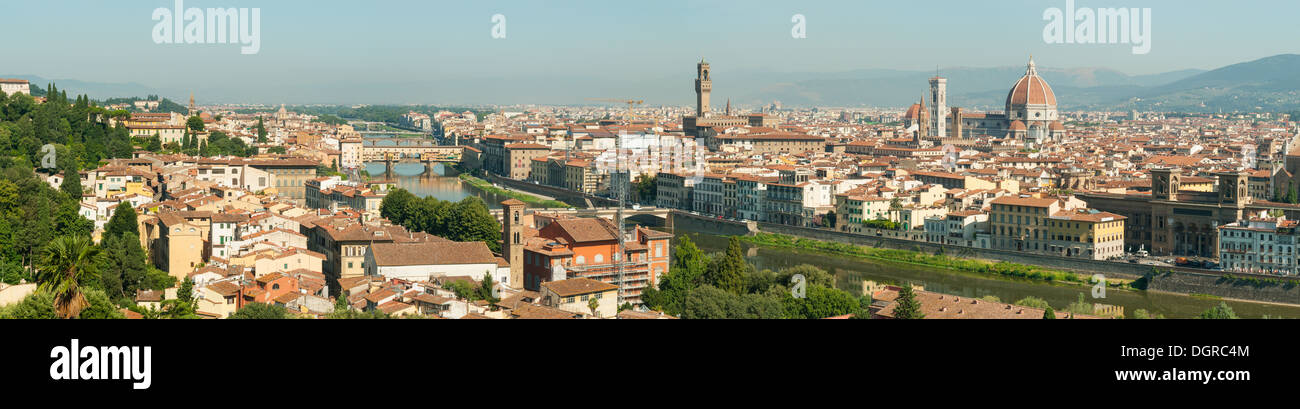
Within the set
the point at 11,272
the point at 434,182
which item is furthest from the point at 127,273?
the point at 434,182

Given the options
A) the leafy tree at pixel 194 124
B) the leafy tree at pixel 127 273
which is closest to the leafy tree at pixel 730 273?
the leafy tree at pixel 127 273

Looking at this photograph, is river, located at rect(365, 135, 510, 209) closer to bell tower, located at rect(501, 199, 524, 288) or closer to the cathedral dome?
bell tower, located at rect(501, 199, 524, 288)

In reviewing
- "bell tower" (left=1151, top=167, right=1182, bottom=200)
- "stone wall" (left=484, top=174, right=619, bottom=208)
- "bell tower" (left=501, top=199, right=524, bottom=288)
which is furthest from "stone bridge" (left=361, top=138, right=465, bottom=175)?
"bell tower" (left=501, top=199, right=524, bottom=288)

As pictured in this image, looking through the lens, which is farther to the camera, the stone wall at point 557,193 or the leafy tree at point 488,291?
the stone wall at point 557,193

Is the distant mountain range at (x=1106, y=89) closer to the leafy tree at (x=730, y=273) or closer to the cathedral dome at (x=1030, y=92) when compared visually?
the cathedral dome at (x=1030, y=92)

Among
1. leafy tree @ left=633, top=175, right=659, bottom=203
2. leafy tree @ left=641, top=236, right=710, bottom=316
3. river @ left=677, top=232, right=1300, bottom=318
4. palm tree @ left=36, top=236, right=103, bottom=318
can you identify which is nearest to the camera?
palm tree @ left=36, top=236, right=103, bottom=318
